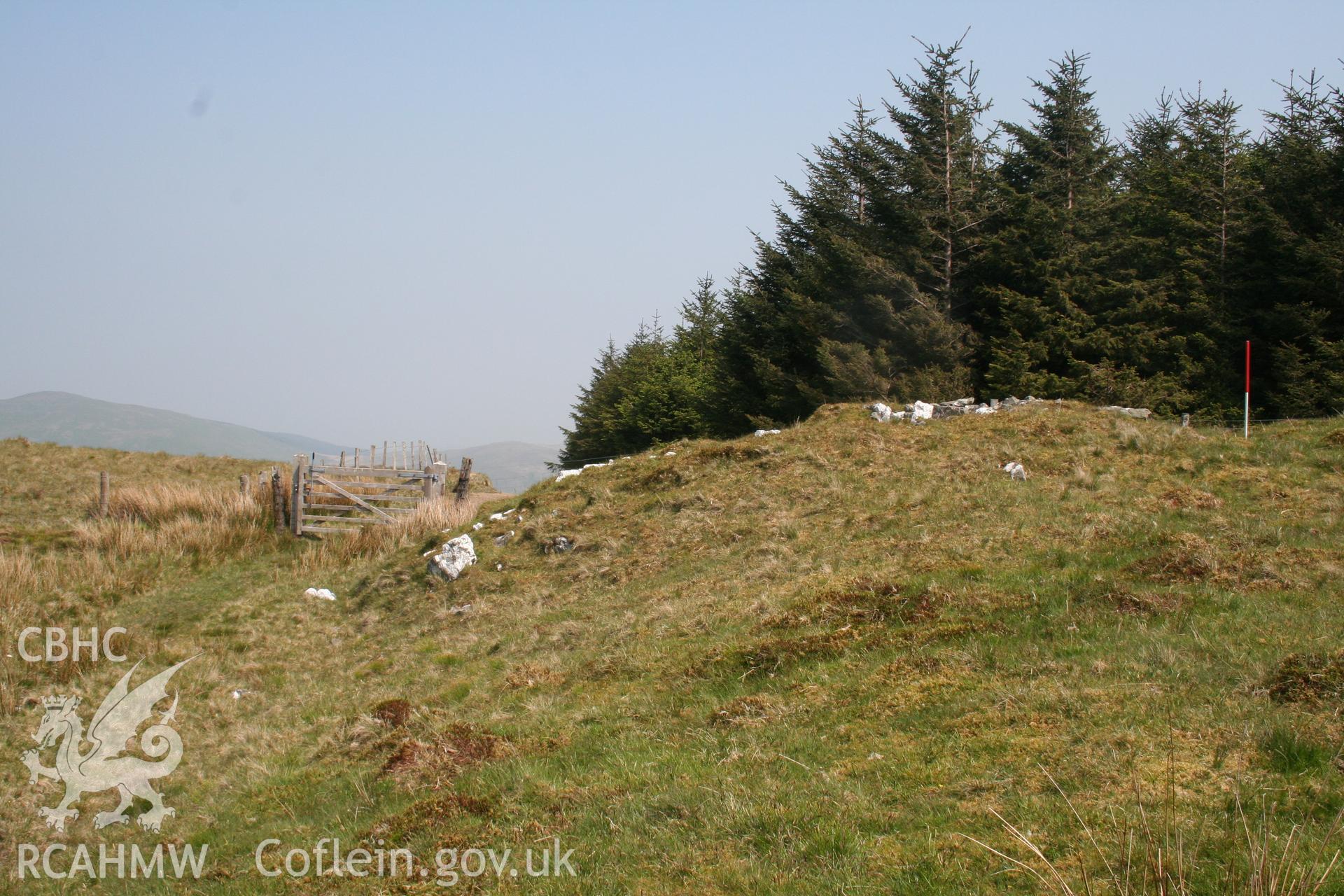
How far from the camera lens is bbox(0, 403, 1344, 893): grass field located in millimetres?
4742

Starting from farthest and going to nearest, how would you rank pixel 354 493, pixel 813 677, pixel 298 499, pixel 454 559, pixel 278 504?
pixel 354 493
pixel 278 504
pixel 298 499
pixel 454 559
pixel 813 677

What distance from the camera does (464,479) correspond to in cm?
2270

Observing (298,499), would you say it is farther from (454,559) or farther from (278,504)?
(454,559)

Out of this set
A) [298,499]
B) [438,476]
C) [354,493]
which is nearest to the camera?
[298,499]

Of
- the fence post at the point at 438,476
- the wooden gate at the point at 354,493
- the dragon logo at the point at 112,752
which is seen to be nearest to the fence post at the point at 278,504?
the wooden gate at the point at 354,493

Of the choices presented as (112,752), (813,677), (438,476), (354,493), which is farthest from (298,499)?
(813,677)

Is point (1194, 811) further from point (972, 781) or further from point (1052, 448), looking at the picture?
point (1052, 448)

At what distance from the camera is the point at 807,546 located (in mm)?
11969

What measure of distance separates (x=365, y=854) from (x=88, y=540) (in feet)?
56.2

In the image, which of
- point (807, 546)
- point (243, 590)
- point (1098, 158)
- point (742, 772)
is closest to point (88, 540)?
point (243, 590)

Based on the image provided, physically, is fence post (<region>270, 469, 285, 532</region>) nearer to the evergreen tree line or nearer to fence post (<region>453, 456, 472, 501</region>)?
fence post (<region>453, 456, 472, 501</region>)

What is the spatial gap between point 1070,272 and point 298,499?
2256 cm

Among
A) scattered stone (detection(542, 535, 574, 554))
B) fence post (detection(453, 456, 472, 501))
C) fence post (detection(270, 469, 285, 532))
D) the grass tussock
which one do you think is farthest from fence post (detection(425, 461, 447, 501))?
the grass tussock

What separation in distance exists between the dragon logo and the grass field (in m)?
0.21
